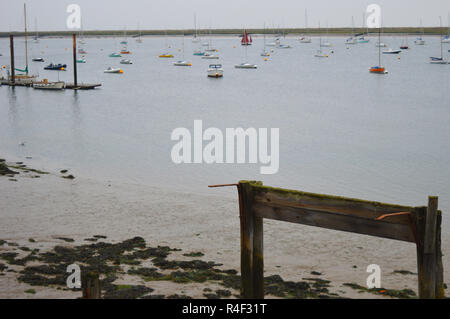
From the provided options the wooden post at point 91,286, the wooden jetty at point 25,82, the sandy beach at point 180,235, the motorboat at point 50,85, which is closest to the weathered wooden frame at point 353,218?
the wooden post at point 91,286

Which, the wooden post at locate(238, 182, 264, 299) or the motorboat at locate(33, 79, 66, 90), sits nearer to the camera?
the wooden post at locate(238, 182, 264, 299)

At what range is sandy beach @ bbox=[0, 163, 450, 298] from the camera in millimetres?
13977

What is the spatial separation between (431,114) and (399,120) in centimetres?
554

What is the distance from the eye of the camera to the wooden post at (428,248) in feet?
24.1

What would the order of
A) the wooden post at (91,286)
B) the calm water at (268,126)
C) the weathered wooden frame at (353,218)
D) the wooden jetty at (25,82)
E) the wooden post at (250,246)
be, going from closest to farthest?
1. the wooden post at (91,286)
2. the weathered wooden frame at (353,218)
3. the wooden post at (250,246)
4. the calm water at (268,126)
5. the wooden jetty at (25,82)

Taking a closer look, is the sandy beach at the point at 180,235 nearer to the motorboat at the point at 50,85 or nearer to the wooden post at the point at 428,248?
the wooden post at the point at 428,248

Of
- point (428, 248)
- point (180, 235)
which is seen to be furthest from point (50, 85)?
point (428, 248)

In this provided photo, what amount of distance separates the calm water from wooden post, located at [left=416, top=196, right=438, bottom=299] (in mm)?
15935

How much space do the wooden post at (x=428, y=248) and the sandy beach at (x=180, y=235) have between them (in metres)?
5.14

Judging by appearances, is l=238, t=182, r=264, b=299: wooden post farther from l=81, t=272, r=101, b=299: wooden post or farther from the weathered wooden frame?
l=81, t=272, r=101, b=299: wooden post

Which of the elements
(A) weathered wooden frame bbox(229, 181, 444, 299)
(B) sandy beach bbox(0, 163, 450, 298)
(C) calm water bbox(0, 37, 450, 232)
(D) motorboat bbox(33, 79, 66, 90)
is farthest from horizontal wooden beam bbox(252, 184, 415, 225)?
(D) motorboat bbox(33, 79, 66, 90)

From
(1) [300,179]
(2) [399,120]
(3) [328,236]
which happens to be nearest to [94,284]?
(3) [328,236]

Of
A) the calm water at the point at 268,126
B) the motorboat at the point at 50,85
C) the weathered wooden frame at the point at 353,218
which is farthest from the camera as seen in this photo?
the motorboat at the point at 50,85

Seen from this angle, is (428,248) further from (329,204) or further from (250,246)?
(250,246)
